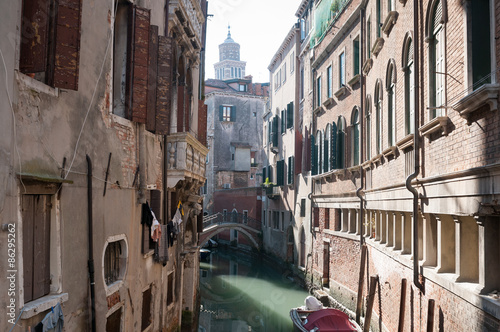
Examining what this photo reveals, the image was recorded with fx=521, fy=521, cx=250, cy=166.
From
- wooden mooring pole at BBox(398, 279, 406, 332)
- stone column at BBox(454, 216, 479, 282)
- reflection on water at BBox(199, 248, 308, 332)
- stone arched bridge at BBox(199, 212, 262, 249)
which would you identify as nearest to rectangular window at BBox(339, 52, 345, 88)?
reflection on water at BBox(199, 248, 308, 332)

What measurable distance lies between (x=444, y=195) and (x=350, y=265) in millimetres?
8404

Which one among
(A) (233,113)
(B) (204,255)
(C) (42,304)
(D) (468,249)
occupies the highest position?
(A) (233,113)

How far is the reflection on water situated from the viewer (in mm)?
16938

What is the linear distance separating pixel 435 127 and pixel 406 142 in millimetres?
1814

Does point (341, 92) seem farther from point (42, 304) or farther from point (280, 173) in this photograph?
point (42, 304)

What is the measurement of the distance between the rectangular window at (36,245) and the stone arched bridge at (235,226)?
24630 mm

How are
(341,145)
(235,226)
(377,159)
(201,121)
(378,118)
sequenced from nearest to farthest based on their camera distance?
1. (377,159)
2. (378,118)
3. (201,121)
4. (341,145)
5. (235,226)

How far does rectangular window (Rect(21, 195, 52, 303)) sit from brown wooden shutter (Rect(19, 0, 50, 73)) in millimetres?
1166

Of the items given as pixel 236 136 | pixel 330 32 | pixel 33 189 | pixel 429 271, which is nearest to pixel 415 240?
pixel 429 271

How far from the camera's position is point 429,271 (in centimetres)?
766

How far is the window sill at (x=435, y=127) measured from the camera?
6914 mm

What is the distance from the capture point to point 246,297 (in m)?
21.3

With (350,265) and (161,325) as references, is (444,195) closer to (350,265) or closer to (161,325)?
(161,325)

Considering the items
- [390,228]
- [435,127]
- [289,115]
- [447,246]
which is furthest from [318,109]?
[447,246]
